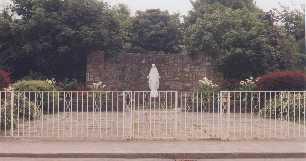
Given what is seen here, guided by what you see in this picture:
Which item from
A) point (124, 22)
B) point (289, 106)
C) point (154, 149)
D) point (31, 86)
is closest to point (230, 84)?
point (124, 22)

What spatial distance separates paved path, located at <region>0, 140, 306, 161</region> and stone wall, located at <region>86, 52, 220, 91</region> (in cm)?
1227

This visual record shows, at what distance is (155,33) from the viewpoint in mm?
29922

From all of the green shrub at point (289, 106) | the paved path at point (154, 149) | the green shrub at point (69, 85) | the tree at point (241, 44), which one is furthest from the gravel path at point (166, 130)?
the tree at point (241, 44)

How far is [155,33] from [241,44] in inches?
261

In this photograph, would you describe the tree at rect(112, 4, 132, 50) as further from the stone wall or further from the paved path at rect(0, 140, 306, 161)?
the paved path at rect(0, 140, 306, 161)

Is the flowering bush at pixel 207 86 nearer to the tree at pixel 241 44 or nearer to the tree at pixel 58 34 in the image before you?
the tree at pixel 241 44

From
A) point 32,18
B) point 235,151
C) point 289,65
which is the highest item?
point 32,18

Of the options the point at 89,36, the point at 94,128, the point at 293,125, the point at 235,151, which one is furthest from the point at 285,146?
the point at 89,36

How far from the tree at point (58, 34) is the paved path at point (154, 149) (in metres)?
11.5

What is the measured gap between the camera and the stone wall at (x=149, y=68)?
24766mm

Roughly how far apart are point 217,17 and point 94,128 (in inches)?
451

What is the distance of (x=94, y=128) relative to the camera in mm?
15164

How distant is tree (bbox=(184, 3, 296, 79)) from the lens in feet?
79.0

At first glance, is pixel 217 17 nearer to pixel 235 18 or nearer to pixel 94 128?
pixel 235 18
